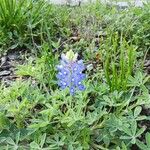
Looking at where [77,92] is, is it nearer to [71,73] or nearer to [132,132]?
[71,73]

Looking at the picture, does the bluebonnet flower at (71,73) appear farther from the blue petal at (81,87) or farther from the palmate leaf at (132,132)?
the palmate leaf at (132,132)

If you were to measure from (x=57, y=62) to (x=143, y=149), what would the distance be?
2.86 ft

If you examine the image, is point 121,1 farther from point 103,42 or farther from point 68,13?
point 103,42

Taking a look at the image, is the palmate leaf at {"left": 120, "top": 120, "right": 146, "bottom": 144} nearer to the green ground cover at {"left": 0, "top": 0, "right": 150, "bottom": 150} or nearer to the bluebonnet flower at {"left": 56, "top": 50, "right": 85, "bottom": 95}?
the green ground cover at {"left": 0, "top": 0, "right": 150, "bottom": 150}

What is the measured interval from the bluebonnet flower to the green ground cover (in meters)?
0.03

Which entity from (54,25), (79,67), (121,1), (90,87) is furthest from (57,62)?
(121,1)

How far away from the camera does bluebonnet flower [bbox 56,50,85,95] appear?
221 cm

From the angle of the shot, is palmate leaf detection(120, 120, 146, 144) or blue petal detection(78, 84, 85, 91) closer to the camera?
palmate leaf detection(120, 120, 146, 144)

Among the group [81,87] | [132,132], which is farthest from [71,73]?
[132,132]

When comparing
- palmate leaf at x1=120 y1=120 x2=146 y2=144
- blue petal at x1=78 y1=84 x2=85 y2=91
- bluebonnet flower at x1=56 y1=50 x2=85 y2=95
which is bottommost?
palmate leaf at x1=120 y1=120 x2=146 y2=144

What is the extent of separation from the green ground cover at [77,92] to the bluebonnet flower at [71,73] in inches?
1.4

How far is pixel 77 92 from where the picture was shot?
2.30 metres

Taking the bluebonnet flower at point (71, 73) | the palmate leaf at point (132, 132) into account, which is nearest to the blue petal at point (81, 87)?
the bluebonnet flower at point (71, 73)

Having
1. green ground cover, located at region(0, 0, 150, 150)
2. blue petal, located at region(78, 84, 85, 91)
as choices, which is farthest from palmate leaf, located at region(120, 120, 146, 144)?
blue petal, located at region(78, 84, 85, 91)
